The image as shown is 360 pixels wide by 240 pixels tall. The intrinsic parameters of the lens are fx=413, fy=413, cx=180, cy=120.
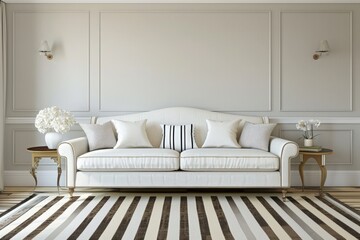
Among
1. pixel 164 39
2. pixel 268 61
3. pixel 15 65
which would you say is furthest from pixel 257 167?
pixel 15 65

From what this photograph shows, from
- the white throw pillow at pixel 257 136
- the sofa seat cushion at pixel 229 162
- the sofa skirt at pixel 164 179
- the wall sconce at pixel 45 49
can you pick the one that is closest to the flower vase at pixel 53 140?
the sofa skirt at pixel 164 179

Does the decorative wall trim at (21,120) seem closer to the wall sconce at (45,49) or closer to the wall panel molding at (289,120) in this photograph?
the wall panel molding at (289,120)

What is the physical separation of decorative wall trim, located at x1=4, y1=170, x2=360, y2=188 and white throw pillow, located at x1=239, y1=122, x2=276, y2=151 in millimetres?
796

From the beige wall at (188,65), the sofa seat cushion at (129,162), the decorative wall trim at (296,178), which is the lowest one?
the decorative wall trim at (296,178)

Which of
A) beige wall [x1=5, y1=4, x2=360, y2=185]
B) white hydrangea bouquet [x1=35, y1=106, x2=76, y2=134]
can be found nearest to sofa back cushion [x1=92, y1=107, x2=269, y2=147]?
beige wall [x1=5, y1=4, x2=360, y2=185]

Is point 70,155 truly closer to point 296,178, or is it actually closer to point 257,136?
point 257,136

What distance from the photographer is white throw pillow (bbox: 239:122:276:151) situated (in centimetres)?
450

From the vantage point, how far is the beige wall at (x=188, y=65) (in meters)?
5.05

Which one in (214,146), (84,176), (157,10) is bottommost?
(84,176)

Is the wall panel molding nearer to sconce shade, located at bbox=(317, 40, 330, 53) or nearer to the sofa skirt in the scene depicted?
sconce shade, located at bbox=(317, 40, 330, 53)

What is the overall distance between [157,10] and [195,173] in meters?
2.14

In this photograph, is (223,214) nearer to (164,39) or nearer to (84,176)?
(84,176)

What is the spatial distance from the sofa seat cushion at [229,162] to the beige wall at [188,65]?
1066 mm

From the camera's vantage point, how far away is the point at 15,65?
5.06 meters
